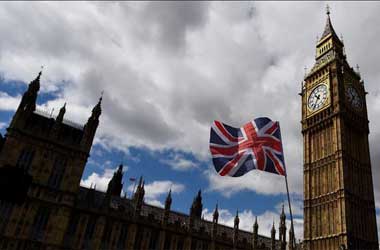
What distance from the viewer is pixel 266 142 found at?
85.0ft

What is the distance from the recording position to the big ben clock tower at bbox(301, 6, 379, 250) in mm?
64438

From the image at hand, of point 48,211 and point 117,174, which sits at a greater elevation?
point 117,174

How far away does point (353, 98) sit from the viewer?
7744 centimetres

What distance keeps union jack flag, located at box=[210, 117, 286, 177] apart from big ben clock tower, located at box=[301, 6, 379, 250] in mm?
43105

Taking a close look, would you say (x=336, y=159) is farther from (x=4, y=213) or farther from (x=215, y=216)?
(x=4, y=213)

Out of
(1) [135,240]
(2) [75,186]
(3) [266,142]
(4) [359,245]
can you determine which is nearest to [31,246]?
(2) [75,186]

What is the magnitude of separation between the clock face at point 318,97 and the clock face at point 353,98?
493 centimetres

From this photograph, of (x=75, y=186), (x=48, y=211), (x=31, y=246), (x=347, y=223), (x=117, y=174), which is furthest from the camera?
(x=117, y=174)

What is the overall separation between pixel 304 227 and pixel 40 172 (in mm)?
52016

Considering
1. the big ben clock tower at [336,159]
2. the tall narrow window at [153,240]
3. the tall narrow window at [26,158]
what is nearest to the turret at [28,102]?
the tall narrow window at [26,158]

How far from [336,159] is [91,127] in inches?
1899

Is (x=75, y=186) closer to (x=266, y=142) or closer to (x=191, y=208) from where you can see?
(x=191, y=208)

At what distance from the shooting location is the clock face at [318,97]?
76.8 meters

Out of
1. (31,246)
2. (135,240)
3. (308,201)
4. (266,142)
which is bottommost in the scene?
(31,246)
